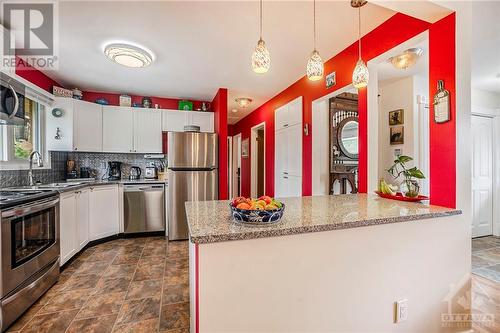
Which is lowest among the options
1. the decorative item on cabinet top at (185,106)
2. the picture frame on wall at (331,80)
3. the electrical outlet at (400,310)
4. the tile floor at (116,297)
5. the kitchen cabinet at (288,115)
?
the tile floor at (116,297)

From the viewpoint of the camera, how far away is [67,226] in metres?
2.56

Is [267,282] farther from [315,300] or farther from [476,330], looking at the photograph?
[476,330]

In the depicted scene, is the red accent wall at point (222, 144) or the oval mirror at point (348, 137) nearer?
the oval mirror at point (348, 137)

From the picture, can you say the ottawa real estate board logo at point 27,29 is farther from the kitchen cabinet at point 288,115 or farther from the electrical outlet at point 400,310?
the electrical outlet at point 400,310

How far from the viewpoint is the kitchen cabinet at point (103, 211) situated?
320 centimetres

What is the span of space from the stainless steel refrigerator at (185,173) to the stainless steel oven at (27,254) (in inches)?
57.2

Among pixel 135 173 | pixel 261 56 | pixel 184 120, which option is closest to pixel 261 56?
pixel 261 56

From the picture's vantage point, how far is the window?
2504 mm

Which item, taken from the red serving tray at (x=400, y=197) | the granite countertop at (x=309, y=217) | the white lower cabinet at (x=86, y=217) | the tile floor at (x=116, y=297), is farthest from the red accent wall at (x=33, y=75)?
the red serving tray at (x=400, y=197)

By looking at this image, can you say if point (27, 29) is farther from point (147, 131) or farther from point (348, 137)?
point (348, 137)

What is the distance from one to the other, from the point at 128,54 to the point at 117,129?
177cm

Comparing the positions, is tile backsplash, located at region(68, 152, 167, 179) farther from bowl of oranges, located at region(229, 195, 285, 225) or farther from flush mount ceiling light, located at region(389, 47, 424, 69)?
flush mount ceiling light, located at region(389, 47, 424, 69)

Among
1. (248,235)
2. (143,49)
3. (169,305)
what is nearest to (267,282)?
(248,235)

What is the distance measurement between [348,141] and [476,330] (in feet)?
7.75
